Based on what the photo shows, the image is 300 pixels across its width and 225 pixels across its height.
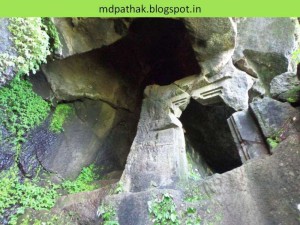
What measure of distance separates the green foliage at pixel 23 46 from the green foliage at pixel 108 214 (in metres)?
2.27

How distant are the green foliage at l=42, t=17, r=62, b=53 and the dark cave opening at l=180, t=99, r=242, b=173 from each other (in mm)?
3284

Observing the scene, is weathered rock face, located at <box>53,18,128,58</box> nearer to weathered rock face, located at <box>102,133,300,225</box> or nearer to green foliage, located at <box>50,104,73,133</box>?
green foliage, located at <box>50,104,73,133</box>

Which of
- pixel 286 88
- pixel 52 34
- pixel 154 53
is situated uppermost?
pixel 154 53

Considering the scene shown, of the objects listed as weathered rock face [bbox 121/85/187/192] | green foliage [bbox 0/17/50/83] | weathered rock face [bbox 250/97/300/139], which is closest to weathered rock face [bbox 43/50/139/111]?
weathered rock face [bbox 121/85/187/192]

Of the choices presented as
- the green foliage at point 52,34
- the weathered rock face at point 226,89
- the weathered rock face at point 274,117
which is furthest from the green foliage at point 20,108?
the weathered rock face at point 274,117

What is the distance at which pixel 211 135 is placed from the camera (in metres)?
7.31

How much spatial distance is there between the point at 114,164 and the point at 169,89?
2.10m

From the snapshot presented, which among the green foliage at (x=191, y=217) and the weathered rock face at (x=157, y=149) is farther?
the weathered rock face at (x=157, y=149)

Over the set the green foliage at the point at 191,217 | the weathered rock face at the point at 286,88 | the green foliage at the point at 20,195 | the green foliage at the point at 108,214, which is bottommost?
the green foliage at the point at 191,217

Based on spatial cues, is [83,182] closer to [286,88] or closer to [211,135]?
[211,135]

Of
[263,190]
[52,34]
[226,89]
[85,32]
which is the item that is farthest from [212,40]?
[263,190]

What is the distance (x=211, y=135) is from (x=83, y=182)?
3.30m

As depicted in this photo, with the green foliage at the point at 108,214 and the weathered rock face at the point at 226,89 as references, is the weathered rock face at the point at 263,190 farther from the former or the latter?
the weathered rock face at the point at 226,89

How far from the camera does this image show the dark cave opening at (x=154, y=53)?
7.10 meters
